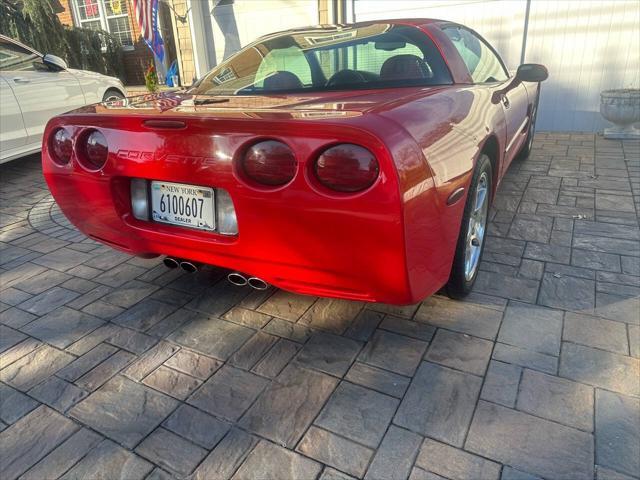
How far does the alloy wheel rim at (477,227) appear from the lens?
2461 millimetres

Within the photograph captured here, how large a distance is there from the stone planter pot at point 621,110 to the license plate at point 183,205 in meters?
6.11

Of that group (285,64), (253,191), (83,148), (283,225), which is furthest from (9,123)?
(283,225)

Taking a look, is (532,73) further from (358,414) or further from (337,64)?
(358,414)

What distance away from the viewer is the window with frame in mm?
12844

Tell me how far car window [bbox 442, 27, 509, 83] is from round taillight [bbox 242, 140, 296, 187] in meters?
1.57

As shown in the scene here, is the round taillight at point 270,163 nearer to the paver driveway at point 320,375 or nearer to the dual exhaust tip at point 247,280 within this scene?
the dual exhaust tip at point 247,280

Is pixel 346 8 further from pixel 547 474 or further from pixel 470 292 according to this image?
pixel 547 474

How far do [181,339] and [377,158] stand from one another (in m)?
1.32

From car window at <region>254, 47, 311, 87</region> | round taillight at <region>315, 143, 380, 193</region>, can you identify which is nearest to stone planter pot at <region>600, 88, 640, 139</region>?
car window at <region>254, 47, 311, 87</region>

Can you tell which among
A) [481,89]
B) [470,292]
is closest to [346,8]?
[481,89]

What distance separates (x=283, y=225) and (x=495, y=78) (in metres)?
2.32

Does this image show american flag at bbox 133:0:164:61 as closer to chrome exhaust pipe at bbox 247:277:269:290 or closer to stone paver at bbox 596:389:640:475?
chrome exhaust pipe at bbox 247:277:269:290

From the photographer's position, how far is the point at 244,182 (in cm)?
175

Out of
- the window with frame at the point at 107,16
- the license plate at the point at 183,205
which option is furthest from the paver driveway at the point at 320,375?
the window with frame at the point at 107,16
